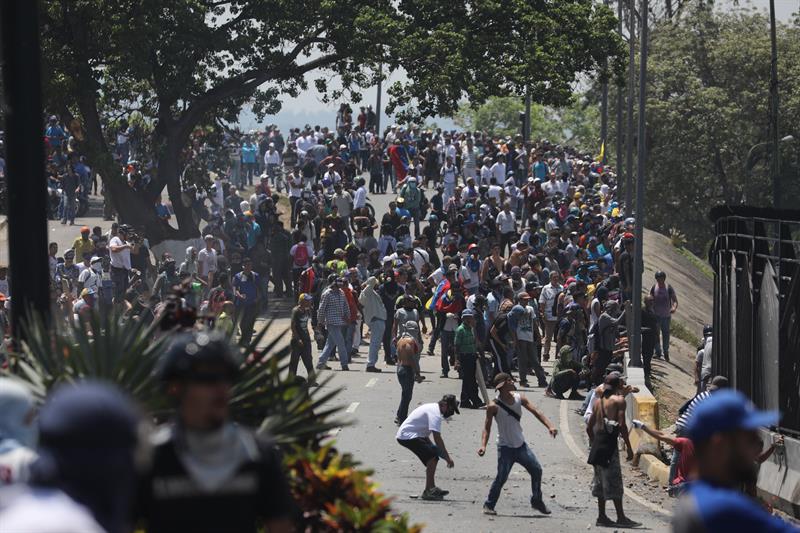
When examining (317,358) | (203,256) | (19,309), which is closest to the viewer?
(19,309)

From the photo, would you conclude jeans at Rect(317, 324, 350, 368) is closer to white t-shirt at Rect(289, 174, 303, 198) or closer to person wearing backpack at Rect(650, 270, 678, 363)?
person wearing backpack at Rect(650, 270, 678, 363)

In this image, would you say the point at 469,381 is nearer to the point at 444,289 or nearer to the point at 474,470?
the point at 444,289

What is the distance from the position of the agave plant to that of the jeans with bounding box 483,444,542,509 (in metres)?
8.59

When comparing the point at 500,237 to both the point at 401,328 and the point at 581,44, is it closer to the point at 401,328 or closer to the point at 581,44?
the point at 581,44

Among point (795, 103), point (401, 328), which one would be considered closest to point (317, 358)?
point (401, 328)

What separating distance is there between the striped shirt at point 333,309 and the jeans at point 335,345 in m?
0.10

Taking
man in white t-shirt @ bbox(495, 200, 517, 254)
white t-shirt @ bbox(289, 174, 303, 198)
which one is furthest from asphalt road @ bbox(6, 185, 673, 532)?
white t-shirt @ bbox(289, 174, 303, 198)

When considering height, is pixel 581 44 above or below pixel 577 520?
above

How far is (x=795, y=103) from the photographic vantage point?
2338 inches

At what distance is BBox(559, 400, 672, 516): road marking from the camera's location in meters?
16.7

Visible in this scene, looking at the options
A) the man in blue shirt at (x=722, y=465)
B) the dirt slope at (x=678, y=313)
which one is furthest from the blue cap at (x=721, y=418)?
the dirt slope at (x=678, y=313)

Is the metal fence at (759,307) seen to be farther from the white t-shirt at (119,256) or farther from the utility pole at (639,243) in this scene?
the white t-shirt at (119,256)

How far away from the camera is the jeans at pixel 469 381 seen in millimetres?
22266

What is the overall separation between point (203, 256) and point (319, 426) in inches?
846
